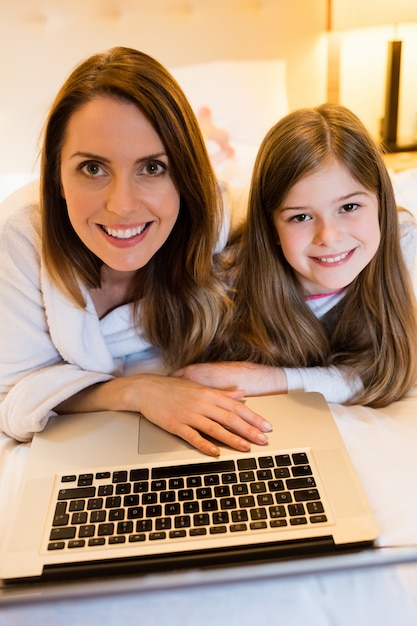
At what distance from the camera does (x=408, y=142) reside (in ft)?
7.60

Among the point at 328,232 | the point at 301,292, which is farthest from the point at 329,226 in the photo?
the point at 301,292

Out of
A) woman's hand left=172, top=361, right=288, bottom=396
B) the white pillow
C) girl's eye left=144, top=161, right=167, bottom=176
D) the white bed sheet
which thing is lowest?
the white bed sheet

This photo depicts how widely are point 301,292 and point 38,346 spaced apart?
1.67ft

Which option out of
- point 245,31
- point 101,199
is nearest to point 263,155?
point 101,199

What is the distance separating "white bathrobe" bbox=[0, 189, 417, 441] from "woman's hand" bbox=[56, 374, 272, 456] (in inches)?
1.7

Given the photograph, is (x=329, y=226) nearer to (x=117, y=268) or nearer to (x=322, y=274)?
(x=322, y=274)

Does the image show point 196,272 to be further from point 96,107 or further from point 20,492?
point 20,492

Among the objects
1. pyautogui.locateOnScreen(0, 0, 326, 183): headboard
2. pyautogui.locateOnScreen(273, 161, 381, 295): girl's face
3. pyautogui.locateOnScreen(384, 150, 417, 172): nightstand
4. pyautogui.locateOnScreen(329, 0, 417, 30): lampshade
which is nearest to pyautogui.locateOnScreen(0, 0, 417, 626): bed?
pyautogui.locateOnScreen(0, 0, 326, 183): headboard

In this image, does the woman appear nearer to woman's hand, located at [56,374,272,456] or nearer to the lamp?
woman's hand, located at [56,374,272,456]

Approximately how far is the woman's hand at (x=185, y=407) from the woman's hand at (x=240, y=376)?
32mm

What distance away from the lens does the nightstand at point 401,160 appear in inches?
83.8

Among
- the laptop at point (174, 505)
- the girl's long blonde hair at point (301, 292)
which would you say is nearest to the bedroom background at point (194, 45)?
the girl's long blonde hair at point (301, 292)

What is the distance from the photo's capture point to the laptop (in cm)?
69

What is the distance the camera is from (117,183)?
857 mm
